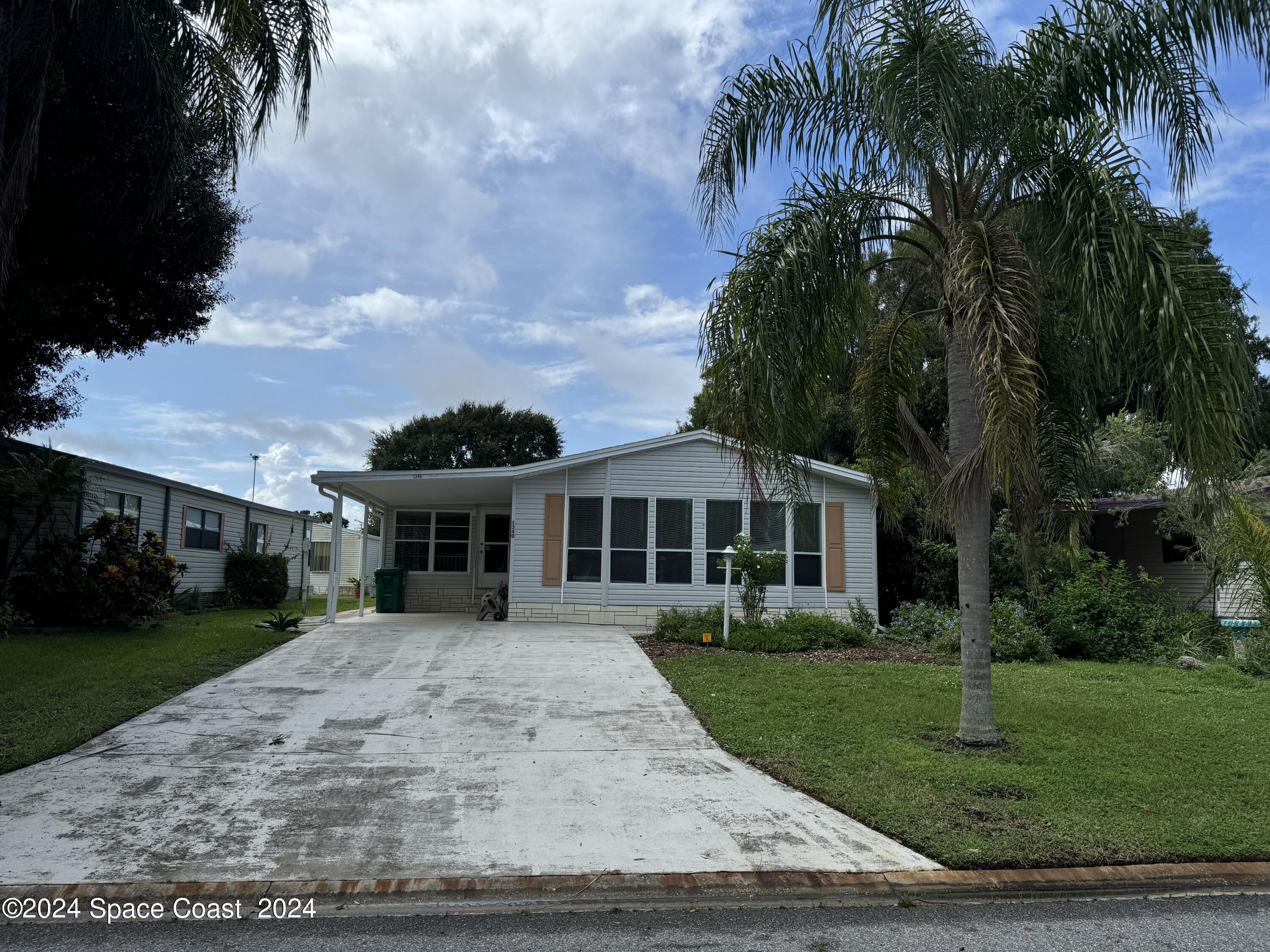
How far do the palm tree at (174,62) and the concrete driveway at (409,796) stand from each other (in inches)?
146

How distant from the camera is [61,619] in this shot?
12.5m

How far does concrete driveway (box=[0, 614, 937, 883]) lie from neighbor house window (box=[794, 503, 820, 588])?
627 centimetres

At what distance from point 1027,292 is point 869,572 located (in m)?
9.27

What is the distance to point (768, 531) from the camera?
1415cm

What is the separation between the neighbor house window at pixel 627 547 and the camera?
1397 centimetres

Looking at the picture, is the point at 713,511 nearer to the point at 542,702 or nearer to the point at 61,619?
the point at 542,702

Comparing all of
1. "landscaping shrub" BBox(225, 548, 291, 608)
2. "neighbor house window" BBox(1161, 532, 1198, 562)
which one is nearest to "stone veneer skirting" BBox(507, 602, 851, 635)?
"neighbor house window" BBox(1161, 532, 1198, 562)

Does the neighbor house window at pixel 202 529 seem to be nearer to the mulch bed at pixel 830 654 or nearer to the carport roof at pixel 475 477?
the carport roof at pixel 475 477

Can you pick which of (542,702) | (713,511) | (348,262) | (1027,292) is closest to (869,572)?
(713,511)

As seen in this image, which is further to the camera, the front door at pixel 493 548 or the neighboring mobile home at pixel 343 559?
the neighboring mobile home at pixel 343 559

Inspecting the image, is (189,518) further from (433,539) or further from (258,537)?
(433,539)

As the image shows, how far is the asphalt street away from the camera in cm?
336

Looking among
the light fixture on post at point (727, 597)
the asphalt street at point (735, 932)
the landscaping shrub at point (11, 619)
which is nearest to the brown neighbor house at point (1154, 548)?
the light fixture on post at point (727, 597)

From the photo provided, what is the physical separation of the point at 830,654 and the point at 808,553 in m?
3.03
